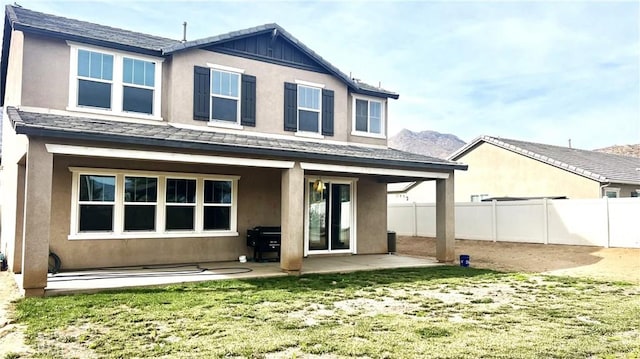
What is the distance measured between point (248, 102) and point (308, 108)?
1.91 m

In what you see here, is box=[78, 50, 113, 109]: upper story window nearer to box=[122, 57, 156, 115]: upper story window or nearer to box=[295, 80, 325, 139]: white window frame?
box=[122, 57, 156, 115]: upper story window

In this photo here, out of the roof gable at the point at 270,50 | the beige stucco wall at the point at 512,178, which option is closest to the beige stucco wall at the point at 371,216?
the roof gable at the point at 270,50

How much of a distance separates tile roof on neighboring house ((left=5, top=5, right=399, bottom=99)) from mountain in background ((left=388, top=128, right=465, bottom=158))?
92978 mm

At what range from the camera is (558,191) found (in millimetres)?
21828

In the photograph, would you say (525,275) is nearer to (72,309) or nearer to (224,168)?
(224,168)

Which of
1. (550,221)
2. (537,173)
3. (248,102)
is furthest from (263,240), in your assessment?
(537,173)

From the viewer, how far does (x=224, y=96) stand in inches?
474

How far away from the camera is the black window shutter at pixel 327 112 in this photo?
1354cm

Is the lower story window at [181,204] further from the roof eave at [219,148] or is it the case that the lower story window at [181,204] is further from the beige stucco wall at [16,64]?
the beige stucco wall at [16,64]

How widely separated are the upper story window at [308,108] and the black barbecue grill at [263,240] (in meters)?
2.94

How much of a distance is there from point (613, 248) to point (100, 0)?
19026 millimetres

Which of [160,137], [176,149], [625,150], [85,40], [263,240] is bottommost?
[263,240]

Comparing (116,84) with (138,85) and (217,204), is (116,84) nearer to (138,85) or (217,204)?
(138,85)

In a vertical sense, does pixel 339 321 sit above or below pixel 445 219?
below
